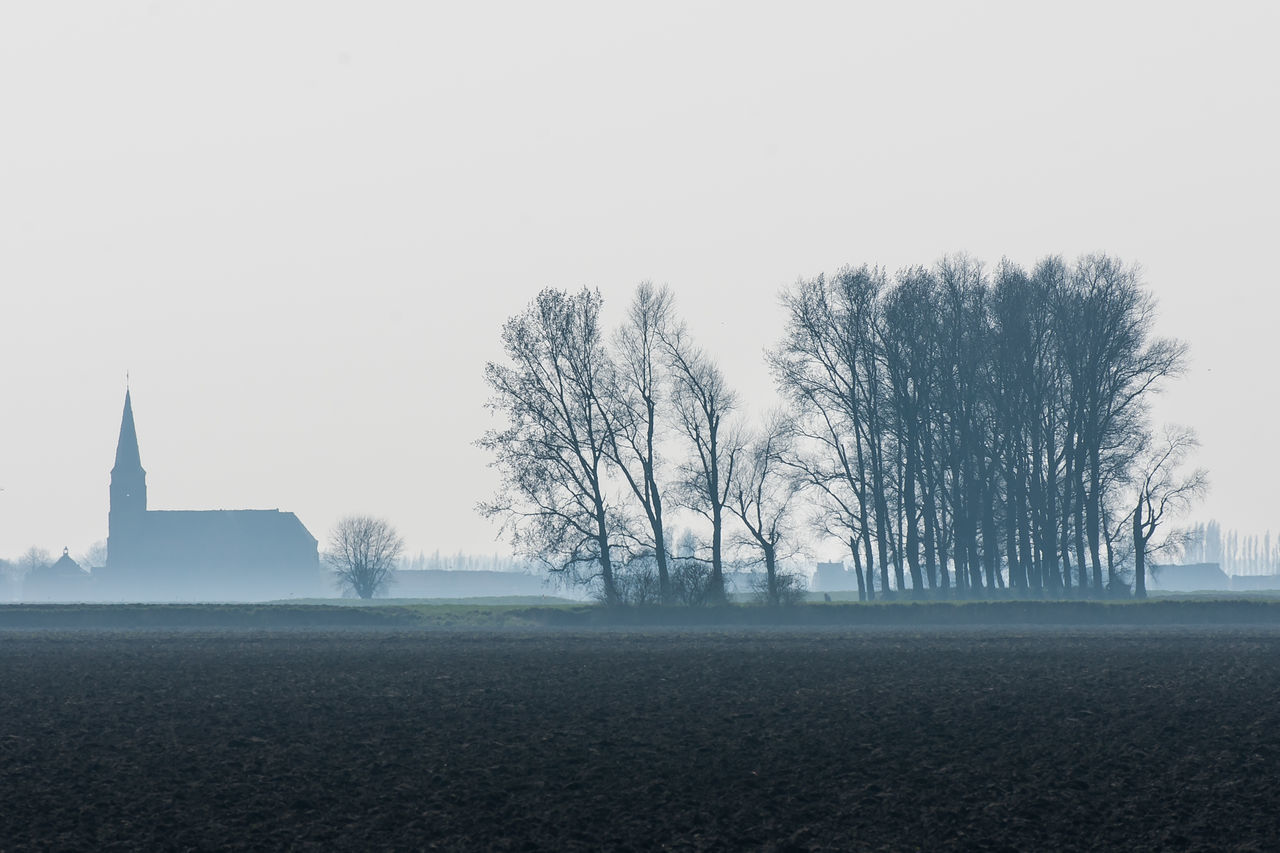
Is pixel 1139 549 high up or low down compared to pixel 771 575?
up

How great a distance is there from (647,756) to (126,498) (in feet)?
554

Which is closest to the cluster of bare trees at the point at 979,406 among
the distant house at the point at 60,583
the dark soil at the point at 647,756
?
the dark soil at the point at 647,756

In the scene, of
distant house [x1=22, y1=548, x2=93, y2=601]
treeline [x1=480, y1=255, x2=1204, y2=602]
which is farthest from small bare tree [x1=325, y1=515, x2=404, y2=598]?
distant house [x1=22, y1=548, x2=93, y2=601]

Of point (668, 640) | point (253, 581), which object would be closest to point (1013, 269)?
point (668, 640)

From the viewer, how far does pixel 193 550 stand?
18075cm

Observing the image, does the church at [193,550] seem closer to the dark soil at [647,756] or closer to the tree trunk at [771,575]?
the tree trunk at [771,575]

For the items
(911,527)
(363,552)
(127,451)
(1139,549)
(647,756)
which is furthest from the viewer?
(127,451)

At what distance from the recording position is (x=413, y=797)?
14523 millimetres

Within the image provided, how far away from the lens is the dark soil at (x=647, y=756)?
13.1 metres

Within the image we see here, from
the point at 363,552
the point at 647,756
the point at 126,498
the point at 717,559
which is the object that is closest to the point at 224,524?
the point at 126,498

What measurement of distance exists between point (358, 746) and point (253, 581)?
17245 centimetres

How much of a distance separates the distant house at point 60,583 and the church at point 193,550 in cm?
406

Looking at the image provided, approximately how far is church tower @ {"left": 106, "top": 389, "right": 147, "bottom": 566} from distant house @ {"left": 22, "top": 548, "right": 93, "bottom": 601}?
971cm

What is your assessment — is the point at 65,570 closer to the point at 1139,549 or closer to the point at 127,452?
the point at 127,452
